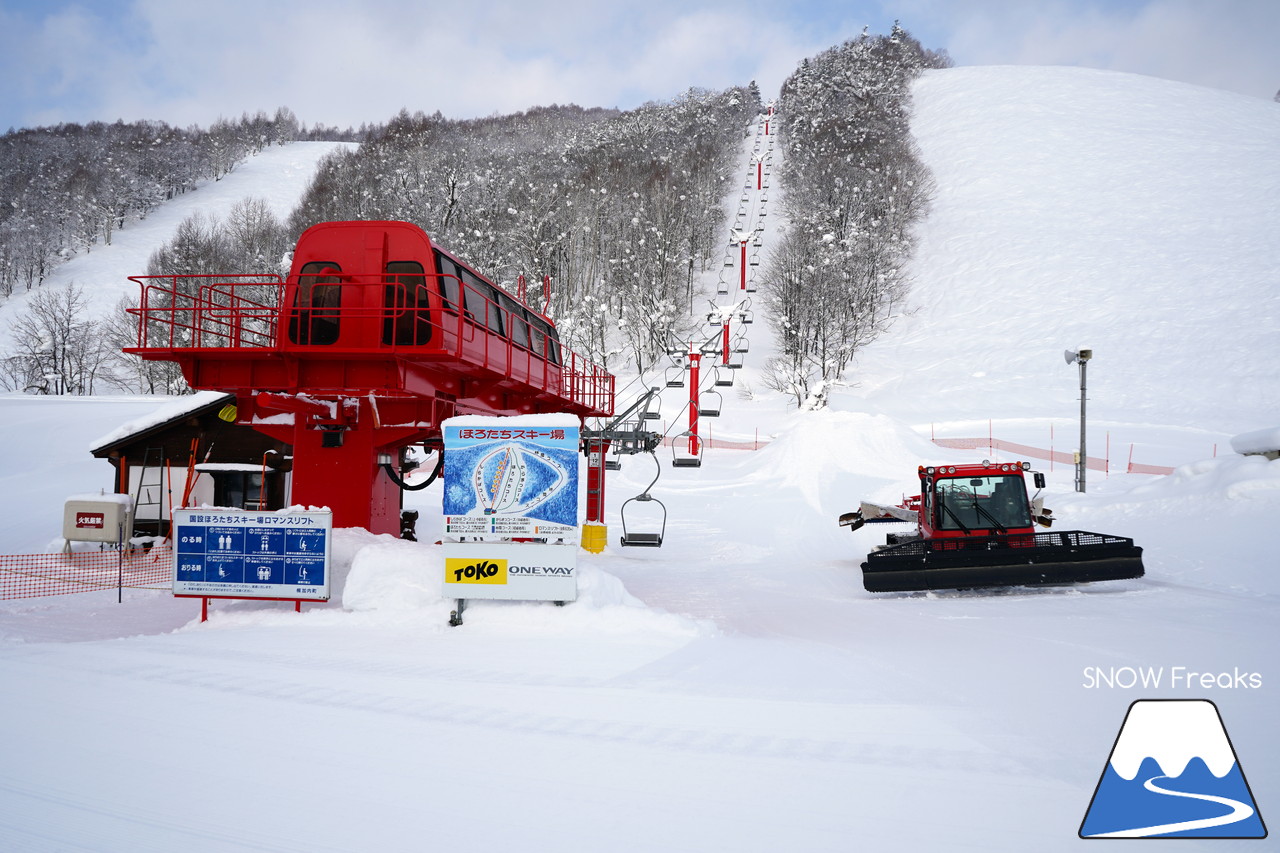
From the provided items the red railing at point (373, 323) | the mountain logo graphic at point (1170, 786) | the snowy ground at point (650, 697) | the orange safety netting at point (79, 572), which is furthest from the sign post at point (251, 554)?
the mountain logo graphic at point (1170, 786)

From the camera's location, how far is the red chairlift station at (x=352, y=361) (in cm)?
1042

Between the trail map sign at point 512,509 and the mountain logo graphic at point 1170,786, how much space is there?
17.6ft

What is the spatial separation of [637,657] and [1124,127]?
7612 cm

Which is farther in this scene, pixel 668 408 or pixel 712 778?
pixel 668 408

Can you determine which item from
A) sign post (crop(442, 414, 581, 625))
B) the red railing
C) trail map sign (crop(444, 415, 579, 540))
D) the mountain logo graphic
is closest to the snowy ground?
the mountain logo graphic

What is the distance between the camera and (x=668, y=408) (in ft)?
130

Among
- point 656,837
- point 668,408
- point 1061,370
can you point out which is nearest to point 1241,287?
point 1061,370

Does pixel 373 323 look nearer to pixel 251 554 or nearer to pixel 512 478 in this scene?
pixel 251 554

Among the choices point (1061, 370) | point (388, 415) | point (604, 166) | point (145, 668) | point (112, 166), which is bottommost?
point (145, 668)

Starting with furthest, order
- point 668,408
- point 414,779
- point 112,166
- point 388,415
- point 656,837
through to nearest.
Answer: point 112,166
point 668,408
point 388,415
point 414,779
point 656,837

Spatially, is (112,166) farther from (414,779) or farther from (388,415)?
(414,779)

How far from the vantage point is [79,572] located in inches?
546

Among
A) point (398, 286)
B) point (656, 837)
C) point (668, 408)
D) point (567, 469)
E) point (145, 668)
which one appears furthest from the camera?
point (668, 408)

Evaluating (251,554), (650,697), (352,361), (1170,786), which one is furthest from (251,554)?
(1170,786)
